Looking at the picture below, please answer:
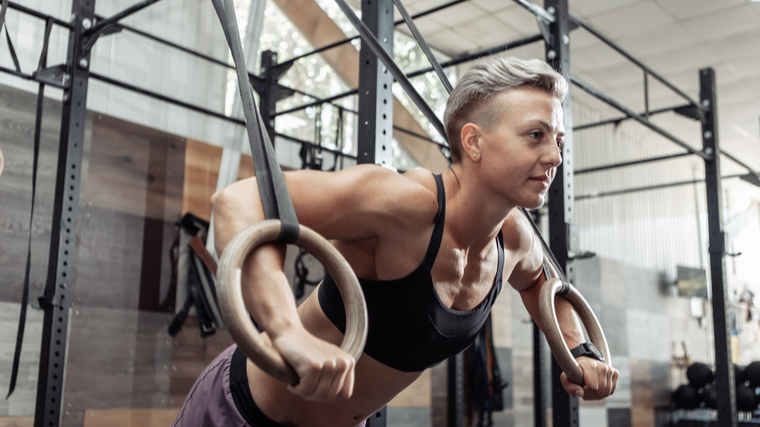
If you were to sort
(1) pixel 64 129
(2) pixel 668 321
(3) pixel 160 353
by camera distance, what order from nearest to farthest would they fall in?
(1) pixel 64 129, (3) pixel 160 353, (2) pixel 668 321

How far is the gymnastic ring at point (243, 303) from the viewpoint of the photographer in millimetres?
783

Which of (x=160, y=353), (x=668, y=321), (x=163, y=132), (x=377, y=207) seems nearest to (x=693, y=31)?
(x=668, y=321)

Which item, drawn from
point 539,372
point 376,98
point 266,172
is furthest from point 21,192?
point 539,372

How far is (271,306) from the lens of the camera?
33.9 inches

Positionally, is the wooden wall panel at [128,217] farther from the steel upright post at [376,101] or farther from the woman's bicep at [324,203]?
the woman's bicep at [324,203]

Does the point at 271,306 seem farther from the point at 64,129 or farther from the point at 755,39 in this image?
the point at 755,39

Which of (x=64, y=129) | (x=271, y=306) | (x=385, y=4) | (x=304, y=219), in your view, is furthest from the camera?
(x=64, y=129)

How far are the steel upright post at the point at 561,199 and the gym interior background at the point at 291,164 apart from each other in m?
0.10

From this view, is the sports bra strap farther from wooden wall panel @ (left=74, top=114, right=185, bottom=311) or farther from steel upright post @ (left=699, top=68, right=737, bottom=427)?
steel upright post @ (left=699, top=68, right=737, bottom=427)

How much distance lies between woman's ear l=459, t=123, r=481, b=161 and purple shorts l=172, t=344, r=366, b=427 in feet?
2.34

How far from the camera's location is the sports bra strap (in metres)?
1.33

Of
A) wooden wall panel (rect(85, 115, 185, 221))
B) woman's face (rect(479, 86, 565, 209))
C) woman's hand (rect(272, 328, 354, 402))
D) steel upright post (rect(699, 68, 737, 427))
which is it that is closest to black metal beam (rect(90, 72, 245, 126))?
wooden wall panel (rect(85, 115, 185, 221))

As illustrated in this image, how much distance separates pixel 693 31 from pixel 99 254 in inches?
234

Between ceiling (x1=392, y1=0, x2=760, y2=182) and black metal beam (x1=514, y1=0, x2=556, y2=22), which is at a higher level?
ceiling (x1=392, y1=0, x2=760, y2=182)
